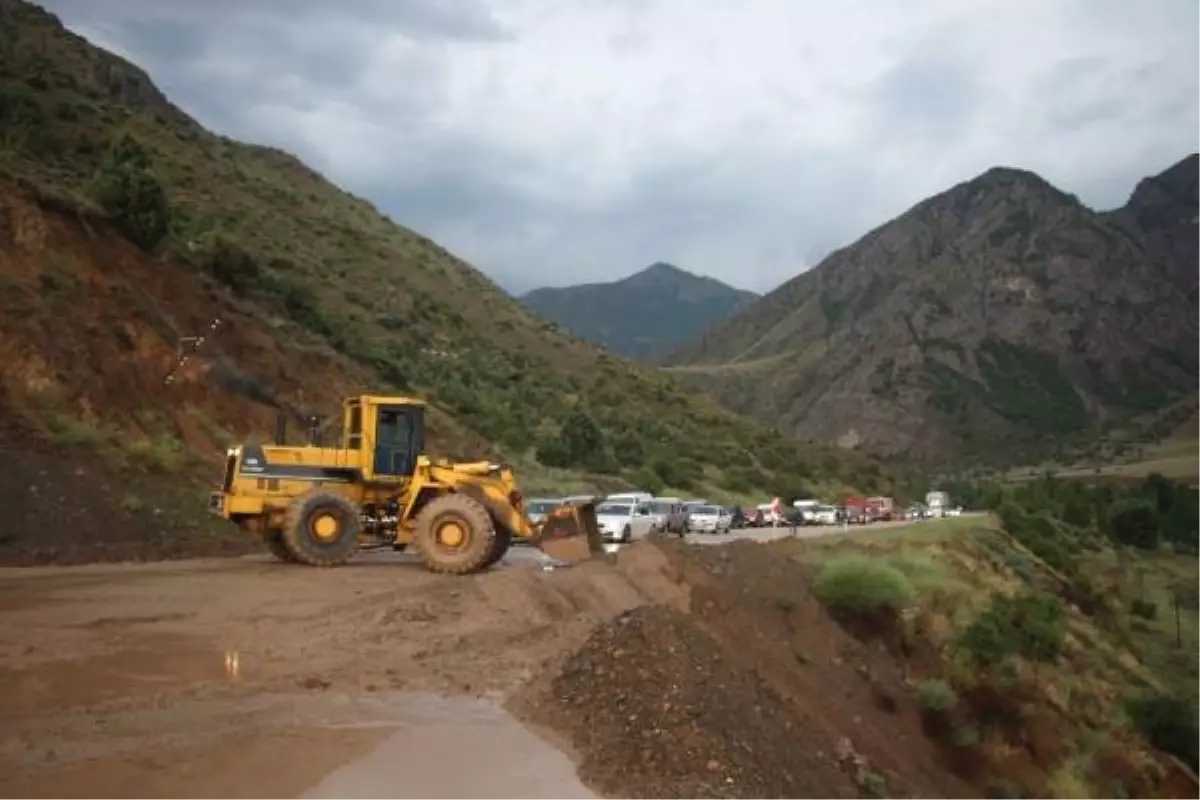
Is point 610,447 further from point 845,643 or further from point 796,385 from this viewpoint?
point 796,385

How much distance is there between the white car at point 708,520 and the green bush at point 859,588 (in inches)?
653

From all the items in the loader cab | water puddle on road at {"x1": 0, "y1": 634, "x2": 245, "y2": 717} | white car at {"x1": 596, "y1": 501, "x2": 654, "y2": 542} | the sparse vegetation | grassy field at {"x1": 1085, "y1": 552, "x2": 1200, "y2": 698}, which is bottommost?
grassy field at {"x1": 1085, "y1": 552, "x2": 1200, "y2": 698}

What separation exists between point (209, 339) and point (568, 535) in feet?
57.2

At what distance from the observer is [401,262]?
81500mm

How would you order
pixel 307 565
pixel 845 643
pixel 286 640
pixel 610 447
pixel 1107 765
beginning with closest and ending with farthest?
pixel 286 640 → pixel 307 565 → pixel 845 643 → pixel 1107 765 → pixel 610 447

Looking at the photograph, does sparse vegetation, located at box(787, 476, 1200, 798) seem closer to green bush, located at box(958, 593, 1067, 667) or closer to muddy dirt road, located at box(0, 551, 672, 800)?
green bush, located at box(958, 593, 1067, 667)

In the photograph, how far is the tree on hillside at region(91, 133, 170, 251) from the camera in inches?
1379

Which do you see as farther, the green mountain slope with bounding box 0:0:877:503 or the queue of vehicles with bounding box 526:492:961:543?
the queue of vehicles with bounding box 526:492:961:543

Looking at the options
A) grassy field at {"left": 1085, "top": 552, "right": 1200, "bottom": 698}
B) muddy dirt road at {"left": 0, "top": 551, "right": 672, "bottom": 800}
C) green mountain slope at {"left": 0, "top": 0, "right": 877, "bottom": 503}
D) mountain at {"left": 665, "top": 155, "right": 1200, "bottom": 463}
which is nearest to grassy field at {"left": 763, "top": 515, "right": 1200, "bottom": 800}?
grassy field at {"left": 1085, "top": 552, "right": 1200, "bottom": 698}

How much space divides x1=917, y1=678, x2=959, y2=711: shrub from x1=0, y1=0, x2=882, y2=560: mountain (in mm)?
15704

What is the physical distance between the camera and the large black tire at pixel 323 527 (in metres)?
21.0

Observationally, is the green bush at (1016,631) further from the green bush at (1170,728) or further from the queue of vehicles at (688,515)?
the queue of vehicles at (688,515)

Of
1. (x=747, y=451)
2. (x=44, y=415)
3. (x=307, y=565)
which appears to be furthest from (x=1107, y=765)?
(x=747, y=451)

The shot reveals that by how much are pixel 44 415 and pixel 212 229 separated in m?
26.1
